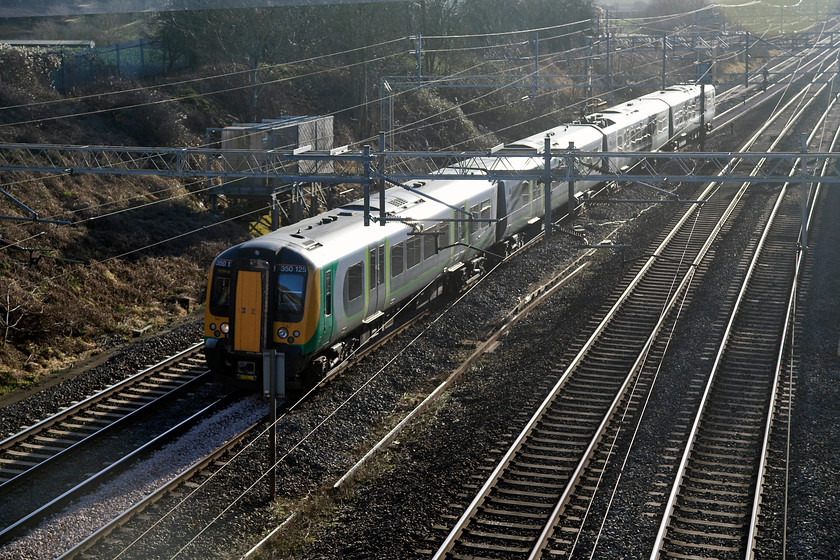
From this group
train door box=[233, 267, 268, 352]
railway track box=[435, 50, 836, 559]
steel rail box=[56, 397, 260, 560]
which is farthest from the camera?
train door box=[233, 267, 268, 352]

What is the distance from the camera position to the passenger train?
48.8 feet

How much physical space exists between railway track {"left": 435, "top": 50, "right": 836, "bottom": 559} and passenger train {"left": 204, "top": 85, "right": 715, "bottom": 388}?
3398 mm

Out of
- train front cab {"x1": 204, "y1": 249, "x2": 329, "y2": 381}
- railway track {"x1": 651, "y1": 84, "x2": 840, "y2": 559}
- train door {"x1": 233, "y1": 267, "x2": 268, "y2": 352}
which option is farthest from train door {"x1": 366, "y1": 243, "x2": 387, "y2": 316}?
railway track {"x1": 651, "y1": 84, "x2": 840, "y2": 559}

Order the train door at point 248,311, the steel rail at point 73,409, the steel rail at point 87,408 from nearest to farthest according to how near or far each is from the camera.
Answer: the steel rail at point 87,408, the steel rail at point 73,409, the train door at point 248,311

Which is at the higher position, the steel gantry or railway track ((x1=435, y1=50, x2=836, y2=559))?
the steel gantry

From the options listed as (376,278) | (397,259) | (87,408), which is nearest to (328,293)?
(376,278)

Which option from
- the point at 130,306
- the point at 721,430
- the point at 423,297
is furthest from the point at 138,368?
the point at 721,430

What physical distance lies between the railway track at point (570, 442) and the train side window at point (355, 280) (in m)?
3.85

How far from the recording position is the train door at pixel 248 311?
1484 cm

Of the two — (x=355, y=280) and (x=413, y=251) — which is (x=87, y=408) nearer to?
(x=355, y=280)

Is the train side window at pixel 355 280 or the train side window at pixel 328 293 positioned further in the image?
the train side window at pixel 355 280

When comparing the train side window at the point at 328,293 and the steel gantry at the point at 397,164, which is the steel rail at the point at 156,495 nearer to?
the train side window at the point at 328,293

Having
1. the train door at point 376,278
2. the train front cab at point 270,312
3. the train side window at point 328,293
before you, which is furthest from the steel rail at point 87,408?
the train door at point 376,278

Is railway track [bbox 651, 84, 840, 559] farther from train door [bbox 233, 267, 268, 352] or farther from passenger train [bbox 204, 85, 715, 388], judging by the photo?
train door [bbox 233, 267, 268, 352]
